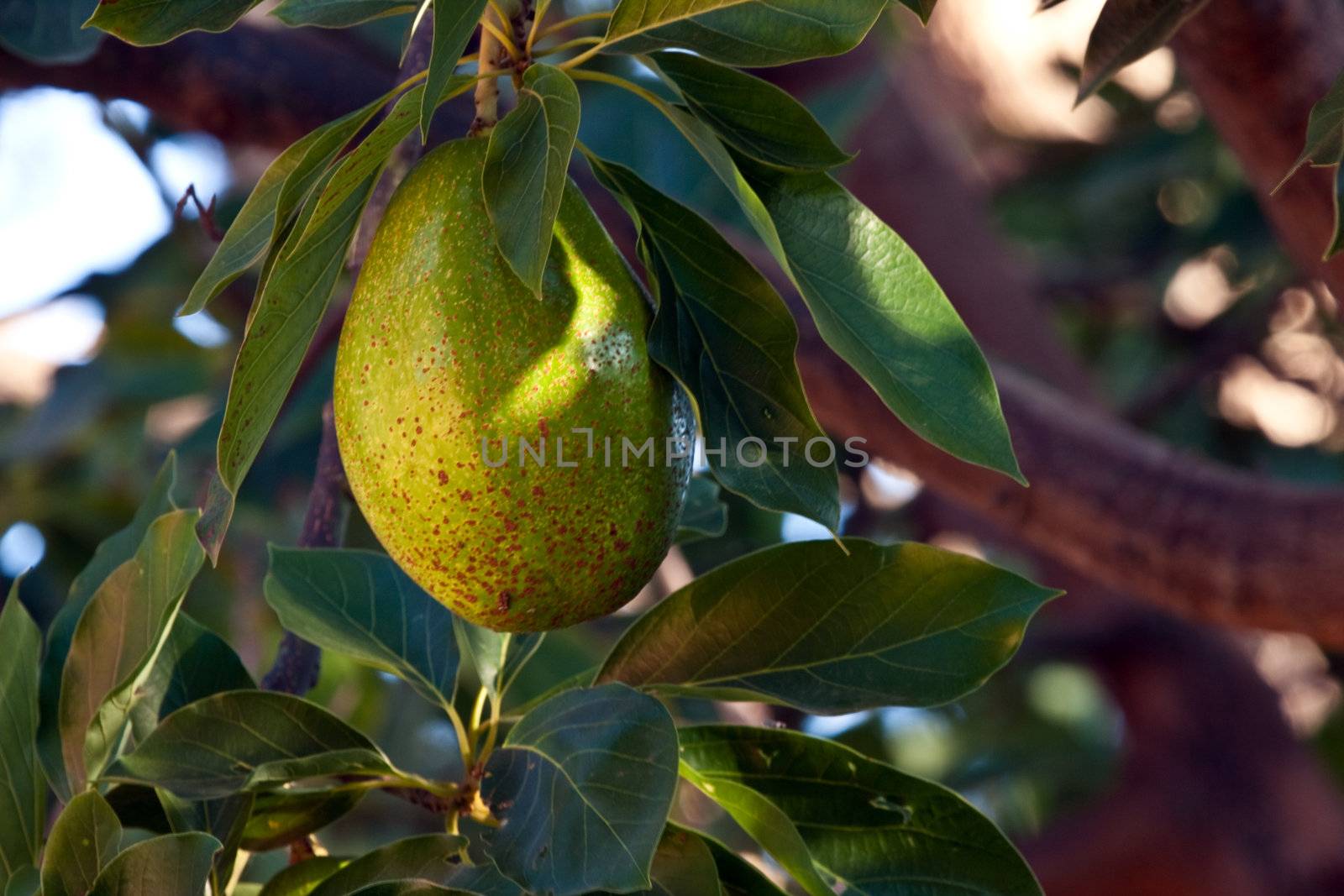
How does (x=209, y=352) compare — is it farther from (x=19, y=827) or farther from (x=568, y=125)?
(x=568, y=125)

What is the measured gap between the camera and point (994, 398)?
64 centimetres

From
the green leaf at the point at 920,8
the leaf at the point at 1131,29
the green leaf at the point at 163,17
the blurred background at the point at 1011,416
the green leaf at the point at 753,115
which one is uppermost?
the green leaf at the point at 920,8

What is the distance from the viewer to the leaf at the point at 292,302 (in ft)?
2.03

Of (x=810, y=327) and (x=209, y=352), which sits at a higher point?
(x=810, y=327)

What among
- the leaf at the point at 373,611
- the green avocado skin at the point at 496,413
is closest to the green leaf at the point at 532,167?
the green avocado skin at the point at 496,413

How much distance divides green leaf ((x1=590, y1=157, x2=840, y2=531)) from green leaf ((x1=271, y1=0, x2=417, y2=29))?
0.45 feet

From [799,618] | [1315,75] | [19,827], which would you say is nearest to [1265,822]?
[1315,75]

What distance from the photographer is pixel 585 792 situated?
63cm

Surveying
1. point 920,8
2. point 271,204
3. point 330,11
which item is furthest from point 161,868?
point 920,8

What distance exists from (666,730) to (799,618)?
15 cm

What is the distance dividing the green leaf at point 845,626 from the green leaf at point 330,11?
1.12 ft

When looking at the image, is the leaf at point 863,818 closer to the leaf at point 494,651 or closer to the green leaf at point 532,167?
the leaf at point 494,651

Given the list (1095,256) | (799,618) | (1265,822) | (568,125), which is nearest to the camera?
(568,125)

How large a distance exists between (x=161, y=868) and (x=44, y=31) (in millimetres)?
626
